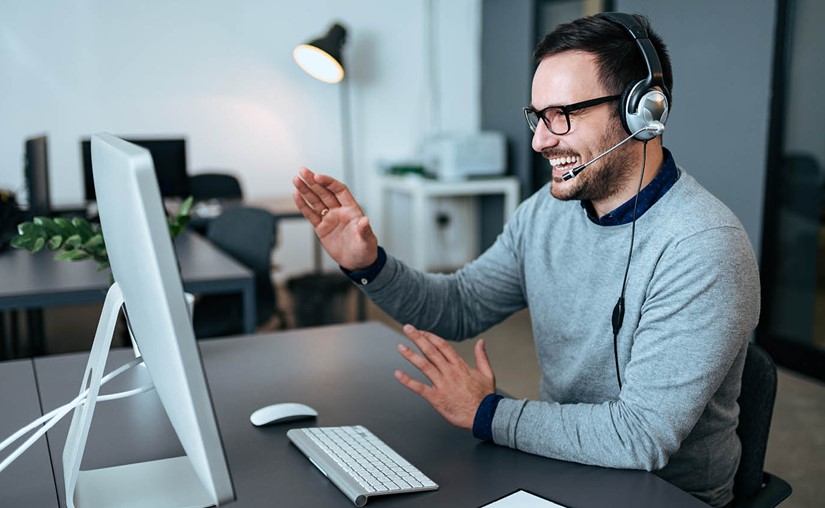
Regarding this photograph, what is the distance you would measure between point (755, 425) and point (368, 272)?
2.35 feet

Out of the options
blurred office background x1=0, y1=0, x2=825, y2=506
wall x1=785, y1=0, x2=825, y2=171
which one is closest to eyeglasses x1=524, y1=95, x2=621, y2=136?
blurred office background x1=0, y1=0, x2=825, y2=506

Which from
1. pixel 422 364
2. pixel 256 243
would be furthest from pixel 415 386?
pixel 256 243

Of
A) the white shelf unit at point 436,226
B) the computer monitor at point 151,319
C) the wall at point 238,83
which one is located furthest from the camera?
the white shelf unit at point 436,226

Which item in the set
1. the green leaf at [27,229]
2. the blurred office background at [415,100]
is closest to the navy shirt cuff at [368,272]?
the green leaf at [27,229]

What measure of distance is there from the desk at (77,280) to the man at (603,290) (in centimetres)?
101

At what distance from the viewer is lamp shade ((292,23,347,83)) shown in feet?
15.4

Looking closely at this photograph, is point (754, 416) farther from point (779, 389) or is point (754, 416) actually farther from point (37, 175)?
point (37, 175)

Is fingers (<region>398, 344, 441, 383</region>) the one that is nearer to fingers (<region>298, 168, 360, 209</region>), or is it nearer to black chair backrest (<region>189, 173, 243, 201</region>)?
fingers (<region>298, 168, 360, 209</region>)

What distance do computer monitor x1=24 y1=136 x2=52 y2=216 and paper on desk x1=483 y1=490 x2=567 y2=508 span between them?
2.60 metres

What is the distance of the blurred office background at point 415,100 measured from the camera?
3449 mm

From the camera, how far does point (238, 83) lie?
5.28 metres

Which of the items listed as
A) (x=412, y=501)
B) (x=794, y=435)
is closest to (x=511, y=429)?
(x=412, y=501)

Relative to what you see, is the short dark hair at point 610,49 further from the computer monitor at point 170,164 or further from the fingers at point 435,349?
the computer monitor at point 170,164

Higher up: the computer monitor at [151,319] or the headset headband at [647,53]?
the headset headband at [647,53]
